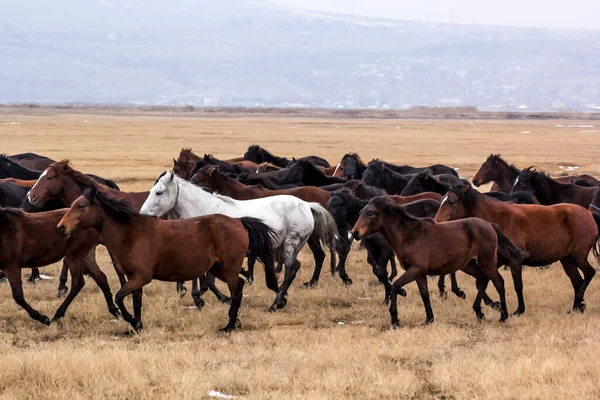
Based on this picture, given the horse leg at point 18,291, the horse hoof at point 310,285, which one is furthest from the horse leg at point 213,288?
the horse leg at point 18,291

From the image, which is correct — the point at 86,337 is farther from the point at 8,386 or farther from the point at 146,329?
the point at 8,386

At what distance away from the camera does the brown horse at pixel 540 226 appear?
33.6ft

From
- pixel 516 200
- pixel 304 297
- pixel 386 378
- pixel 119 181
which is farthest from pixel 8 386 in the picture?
pixel 119 181

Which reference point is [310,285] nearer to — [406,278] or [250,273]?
[250,273]

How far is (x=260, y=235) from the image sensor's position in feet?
31.9

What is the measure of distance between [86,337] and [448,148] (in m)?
40.3

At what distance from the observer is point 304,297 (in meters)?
11.1

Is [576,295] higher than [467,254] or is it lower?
lower

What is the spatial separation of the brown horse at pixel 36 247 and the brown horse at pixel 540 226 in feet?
14.1

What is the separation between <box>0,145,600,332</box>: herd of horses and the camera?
9055 millimetres

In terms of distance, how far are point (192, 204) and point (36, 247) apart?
2.11 meters

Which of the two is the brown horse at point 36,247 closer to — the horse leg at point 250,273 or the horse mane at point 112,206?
the horse mane at point 112,206

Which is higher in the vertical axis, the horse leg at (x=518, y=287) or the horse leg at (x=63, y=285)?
the horse leg at (x=518, y=287)

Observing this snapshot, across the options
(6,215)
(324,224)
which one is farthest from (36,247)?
(324,224)
